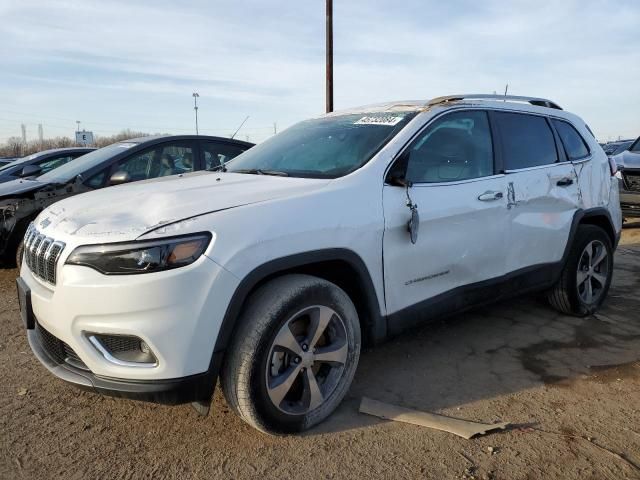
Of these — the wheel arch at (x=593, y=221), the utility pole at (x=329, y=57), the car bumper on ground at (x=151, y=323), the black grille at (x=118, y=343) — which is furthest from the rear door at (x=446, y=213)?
the utility pole at (x=329, y=57)

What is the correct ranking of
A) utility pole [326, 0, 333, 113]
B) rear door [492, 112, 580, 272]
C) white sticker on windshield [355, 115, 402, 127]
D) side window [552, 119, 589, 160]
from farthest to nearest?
utility pole [326, 0, 333, 113] → side window [552, 119, 589, 160] → rear door [492, 112, 580, 272] → white sticker on windshield [355, 115, 402, 127]

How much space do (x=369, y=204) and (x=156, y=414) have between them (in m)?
1.64

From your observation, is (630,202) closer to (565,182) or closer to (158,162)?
(565,182)

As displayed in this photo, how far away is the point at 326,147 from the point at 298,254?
1.13m

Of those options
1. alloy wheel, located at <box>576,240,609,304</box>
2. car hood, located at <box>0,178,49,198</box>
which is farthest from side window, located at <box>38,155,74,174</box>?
alloy wheel, located at <box>576,240,609,304</box>

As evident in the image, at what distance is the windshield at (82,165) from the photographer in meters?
5.79

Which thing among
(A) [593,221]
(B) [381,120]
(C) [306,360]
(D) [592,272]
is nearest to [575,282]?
(D) [592,272]

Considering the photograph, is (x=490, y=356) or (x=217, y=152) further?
(x=217, y=152)

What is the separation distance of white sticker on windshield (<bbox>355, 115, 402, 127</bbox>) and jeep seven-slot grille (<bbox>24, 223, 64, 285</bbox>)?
200cm

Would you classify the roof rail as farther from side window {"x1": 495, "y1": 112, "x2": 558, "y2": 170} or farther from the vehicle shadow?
the vehicle shadow

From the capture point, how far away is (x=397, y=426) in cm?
Result: 283

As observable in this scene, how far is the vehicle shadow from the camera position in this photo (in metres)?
3.17

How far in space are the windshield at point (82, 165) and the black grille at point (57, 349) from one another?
3.37 meters

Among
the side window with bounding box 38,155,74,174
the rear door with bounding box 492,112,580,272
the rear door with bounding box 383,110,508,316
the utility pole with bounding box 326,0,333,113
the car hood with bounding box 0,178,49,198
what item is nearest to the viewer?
the rear door with bounding box 383,110,508,316
